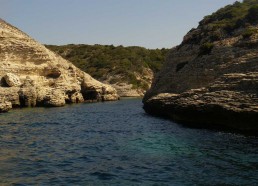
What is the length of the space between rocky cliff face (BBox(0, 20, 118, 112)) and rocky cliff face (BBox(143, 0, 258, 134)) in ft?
67.4

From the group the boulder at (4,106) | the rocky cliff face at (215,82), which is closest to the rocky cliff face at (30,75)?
the boulder at (4,106)

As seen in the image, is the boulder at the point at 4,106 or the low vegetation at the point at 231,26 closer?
the low vegetation at the point at 231,26

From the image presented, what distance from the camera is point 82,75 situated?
85.1 m

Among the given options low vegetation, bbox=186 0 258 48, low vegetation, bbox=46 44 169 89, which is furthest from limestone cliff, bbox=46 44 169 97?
low vegetation, bbox=186 0 258 48

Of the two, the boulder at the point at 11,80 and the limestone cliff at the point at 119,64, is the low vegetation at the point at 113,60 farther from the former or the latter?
the boulder at the point at 11,80

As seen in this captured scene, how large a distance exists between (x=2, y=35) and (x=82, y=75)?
2470 cm

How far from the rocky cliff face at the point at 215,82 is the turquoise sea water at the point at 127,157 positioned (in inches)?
77.3

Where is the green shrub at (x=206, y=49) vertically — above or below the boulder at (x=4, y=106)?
above

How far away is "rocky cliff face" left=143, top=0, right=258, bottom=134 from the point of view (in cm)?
2931

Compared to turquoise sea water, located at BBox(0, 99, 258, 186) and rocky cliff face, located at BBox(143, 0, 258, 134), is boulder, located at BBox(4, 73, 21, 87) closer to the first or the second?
rocky cliff face, located at BBox(143, 0, 258, 134)

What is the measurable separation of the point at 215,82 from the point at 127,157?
16.8 meters

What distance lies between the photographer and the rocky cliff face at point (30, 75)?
59.2m

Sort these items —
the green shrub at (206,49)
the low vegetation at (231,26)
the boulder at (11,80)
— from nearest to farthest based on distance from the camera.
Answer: the green shrub at (206,49) < the low vegetation at (231,26) < the boulder at (11,80)

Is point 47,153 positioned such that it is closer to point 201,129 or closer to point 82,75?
point 201,129
